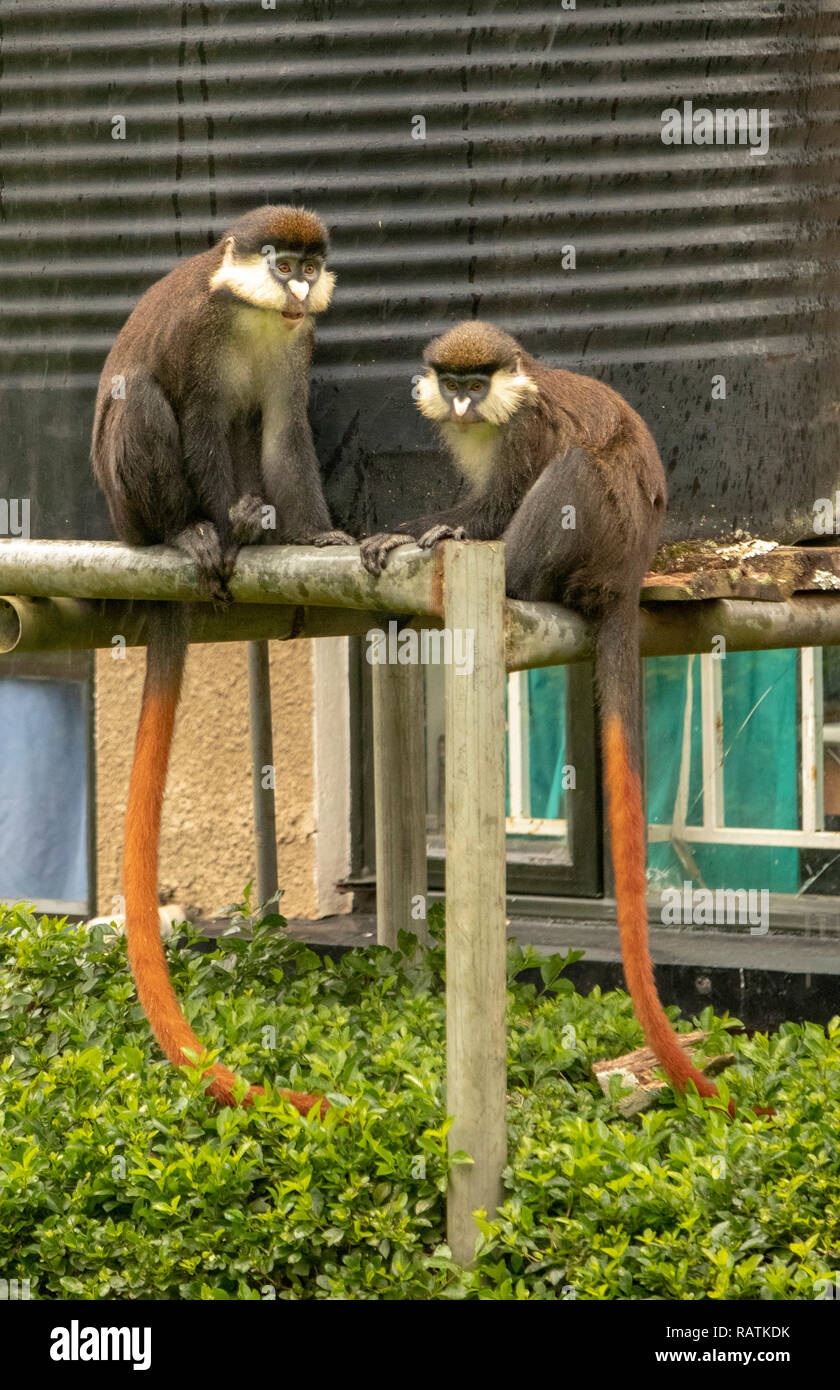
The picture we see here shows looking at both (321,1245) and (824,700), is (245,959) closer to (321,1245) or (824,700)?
(321,1245)

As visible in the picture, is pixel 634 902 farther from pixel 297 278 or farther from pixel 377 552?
pixel 297 278

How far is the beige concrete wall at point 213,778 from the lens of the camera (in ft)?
18.1

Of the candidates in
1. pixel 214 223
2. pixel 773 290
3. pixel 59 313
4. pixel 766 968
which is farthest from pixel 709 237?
pixel 766 968

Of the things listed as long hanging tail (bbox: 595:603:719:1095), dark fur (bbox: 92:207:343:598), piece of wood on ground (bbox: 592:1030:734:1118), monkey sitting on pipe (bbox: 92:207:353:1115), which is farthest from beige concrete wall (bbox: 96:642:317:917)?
long hanging tail (bbox: 595:603:719:1095)

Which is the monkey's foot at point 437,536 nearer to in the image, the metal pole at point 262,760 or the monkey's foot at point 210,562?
the monkey's foot at point 210,562

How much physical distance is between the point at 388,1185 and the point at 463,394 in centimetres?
158

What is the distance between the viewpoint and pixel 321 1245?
2.61 meters

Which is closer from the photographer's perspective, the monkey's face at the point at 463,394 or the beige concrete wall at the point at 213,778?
the monkey's face at the point at 463,394

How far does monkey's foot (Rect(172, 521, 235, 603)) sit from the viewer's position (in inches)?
121

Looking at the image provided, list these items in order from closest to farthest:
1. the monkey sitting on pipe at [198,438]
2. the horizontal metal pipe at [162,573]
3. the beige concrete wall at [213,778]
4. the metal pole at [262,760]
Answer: the horizontal metal pipe at [162,573] < the monkey sitting on pipe at [198,438] < the metal pole at [262,760] < the beige concrete wall at [213,778]

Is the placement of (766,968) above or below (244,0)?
below

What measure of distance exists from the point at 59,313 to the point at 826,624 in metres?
1.88

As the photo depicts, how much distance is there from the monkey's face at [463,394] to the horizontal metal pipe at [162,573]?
0.41 meters

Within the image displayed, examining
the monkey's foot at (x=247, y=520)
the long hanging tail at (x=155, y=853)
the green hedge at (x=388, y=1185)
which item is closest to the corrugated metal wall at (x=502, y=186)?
the monkey's foot at (x=247, y=520)
